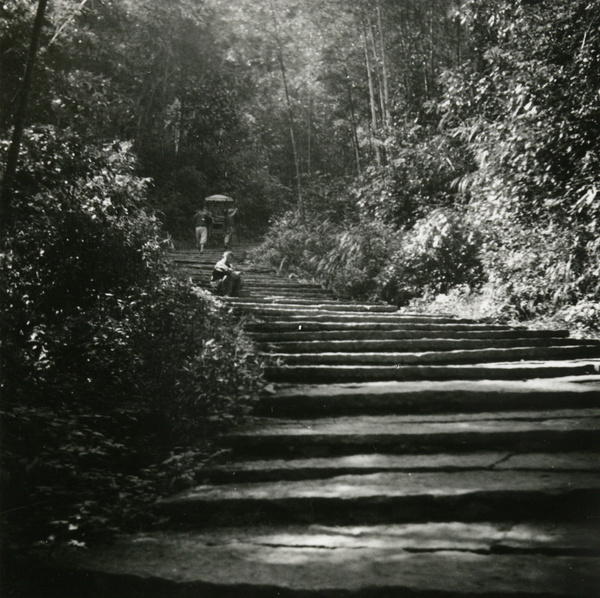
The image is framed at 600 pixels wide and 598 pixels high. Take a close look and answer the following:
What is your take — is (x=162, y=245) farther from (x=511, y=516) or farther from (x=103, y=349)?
(x=511, y=516)

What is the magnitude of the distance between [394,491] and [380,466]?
37 centimetres

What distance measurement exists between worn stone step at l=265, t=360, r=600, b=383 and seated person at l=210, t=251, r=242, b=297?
4048 mm

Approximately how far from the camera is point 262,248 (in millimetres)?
14711

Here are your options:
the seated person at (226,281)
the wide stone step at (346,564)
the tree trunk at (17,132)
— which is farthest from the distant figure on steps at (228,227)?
the wide stone step at (346,564)

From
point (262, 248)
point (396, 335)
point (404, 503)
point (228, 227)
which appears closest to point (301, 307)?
point (396, 335)

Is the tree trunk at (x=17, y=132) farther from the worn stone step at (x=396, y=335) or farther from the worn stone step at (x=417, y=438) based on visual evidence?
the worn stone step at (x=396, y=335)

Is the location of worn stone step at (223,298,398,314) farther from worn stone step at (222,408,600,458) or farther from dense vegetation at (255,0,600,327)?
worn stone step at (222,408,600,458)

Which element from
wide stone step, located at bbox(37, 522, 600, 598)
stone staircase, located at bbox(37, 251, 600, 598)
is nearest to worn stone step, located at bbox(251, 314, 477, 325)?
stone staircase, located at bbox(37, 251, 600, 598)

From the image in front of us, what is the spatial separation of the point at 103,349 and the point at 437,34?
11453 mm

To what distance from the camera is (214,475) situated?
358cm

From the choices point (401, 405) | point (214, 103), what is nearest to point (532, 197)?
point (401, 405)

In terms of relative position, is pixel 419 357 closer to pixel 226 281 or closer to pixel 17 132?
pixel 17 132

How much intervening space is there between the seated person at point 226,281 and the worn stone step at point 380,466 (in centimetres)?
557

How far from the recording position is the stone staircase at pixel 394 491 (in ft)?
8.39
